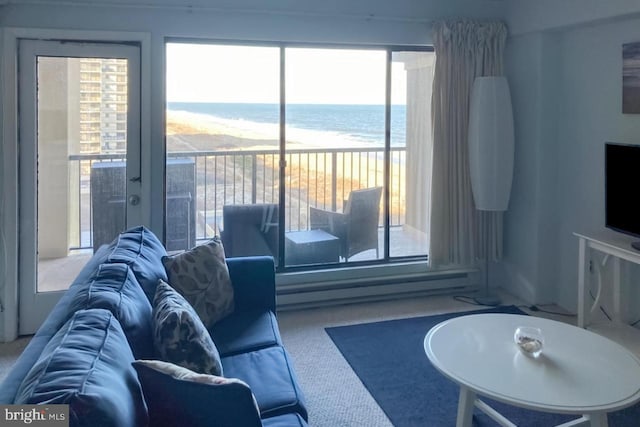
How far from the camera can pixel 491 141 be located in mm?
3980

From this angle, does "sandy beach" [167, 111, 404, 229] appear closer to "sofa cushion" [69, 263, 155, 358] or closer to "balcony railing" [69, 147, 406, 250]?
"balcony railing" [69, 147, 406, 250]

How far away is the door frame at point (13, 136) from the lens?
334cm

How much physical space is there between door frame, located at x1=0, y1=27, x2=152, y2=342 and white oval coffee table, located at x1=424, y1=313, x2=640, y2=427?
2402 mm

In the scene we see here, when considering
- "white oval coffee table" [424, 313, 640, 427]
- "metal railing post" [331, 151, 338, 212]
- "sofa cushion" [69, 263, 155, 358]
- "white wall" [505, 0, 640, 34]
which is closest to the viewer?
"sofa cushion" [69, 263, 155, 358]

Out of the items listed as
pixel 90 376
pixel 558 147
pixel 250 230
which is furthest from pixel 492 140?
pixel 90 376

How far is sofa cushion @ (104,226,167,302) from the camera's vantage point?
7.00ft

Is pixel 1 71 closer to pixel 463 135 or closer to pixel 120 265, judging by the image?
pixel 120 265

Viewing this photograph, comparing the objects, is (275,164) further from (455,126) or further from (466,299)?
(466,299)

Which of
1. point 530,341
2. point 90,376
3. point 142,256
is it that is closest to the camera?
point 90,376

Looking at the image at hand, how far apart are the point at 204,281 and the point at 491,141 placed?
97.6 inches

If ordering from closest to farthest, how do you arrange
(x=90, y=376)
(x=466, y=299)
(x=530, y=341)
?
1. (x=90, y=376)
2. (x=530, y=341)
3. (x=466, y=299)

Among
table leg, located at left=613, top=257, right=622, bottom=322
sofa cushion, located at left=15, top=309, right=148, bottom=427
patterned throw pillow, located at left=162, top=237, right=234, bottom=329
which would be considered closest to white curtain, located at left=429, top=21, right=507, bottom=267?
table leg, located at left=613, top=257, right=622, bottom=322

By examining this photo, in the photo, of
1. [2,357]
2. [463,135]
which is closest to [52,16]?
[2,357]

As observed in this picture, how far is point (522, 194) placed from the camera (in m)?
4.23
